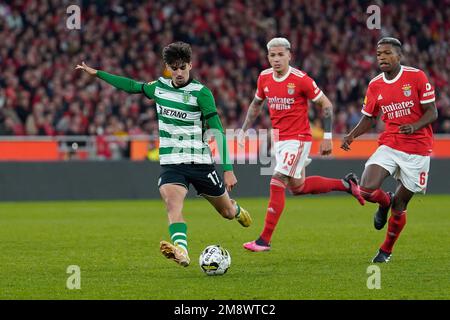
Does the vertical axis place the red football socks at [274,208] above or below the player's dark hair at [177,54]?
below

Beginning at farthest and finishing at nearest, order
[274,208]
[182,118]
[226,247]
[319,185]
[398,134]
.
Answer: [319,185] < [226,247] < [274,208] < [398,134] < [182,118]

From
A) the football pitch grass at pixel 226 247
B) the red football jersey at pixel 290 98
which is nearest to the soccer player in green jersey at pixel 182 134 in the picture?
the football pitch grass at pixel 226 247

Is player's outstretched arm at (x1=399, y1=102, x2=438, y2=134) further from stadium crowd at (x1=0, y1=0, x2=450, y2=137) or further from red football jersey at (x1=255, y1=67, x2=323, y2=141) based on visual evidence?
stadium crowd at (x1=0, y1=0, x2=450, y2=137)

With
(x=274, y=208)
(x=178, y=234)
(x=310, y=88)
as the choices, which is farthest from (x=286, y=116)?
(x=178, y=234)

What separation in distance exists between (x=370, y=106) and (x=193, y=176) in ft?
7.24

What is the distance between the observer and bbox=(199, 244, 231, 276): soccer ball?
29.1 feet

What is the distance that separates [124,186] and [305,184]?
34.3 feet

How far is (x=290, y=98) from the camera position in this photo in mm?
11500

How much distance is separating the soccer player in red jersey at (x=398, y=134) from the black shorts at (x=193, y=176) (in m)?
1.72

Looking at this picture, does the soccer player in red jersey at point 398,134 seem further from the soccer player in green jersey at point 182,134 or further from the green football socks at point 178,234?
the green football socks at point 178,234

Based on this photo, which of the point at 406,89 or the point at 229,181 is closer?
the point at 229,181

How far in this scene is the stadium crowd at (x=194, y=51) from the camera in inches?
902

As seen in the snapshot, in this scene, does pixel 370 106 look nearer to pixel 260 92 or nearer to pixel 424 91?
pixel 424 91
